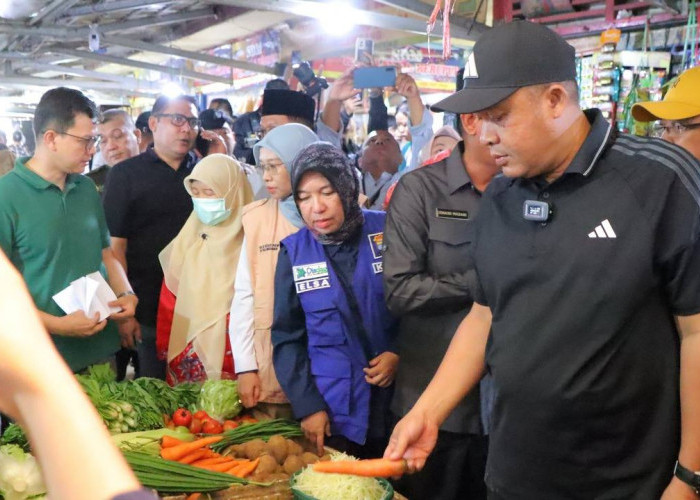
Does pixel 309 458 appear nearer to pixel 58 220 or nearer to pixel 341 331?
pixel 341 331

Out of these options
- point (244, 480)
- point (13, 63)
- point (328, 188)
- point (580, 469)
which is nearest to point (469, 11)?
point (328, 188)

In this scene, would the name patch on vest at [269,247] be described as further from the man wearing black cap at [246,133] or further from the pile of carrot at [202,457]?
the man wearing black cap at [246,133]

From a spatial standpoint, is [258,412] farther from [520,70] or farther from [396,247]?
[520,70]

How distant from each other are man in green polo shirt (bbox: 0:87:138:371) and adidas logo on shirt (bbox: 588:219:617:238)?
2.20 metres

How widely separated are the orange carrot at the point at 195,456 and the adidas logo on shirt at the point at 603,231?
1821 mm

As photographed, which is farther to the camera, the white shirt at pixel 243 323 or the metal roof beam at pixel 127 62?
the metal roof beam at pixel 127 62

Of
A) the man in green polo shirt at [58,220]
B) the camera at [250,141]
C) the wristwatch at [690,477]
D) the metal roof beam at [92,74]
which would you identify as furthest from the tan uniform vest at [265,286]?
the metal roof beam at [92,74]

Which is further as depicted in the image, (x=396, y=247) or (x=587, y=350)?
(x=396, y=247)

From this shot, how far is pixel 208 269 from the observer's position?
346cm

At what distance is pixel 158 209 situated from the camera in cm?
393

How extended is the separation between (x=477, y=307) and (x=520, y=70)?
61 cm

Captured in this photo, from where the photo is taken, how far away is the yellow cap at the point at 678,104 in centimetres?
234

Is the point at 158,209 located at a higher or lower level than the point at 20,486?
higher

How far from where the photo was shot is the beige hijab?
3387 millimetres
